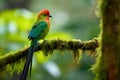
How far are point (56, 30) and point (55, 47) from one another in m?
4.22

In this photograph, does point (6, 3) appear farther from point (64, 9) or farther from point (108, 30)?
point (108, 30)

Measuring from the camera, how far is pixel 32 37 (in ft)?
11.6

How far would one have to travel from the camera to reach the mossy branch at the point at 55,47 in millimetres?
3355

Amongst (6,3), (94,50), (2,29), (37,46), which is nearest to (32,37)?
(37,46)

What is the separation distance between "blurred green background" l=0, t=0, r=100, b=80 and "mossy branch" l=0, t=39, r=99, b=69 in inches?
3.0

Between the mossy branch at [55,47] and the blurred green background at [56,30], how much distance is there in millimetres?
77

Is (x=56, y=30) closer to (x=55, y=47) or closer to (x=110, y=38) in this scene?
(x=55, y=47)

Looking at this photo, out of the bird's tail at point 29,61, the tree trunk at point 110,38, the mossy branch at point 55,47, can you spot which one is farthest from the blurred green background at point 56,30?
the tree trunk at point 110,38

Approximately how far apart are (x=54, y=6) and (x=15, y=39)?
710cm

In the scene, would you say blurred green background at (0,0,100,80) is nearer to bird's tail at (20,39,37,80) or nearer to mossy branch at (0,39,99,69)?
mossy branch at (0,39,99,69)

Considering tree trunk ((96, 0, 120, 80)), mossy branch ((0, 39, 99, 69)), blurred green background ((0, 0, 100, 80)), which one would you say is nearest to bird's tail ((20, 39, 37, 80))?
mossy branch ((0, 39, 99, 69))

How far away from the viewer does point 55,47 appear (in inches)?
134

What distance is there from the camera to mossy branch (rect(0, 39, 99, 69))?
11.0 feet

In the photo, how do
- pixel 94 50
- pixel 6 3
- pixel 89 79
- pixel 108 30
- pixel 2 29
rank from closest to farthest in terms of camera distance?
pixel 108 30
pixel 94 50
pixel 2 29
pixel 89 79
pixel 6 3
